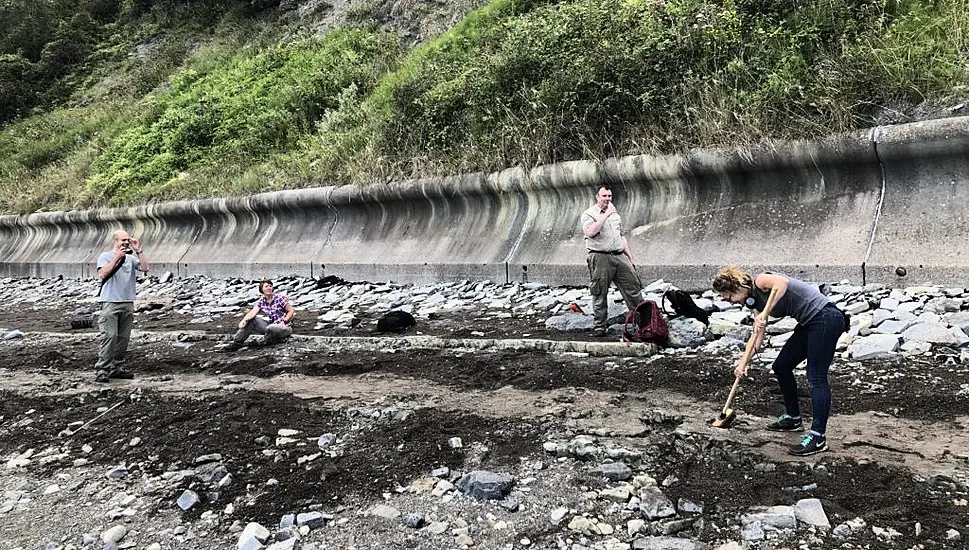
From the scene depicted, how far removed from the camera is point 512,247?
9633 millimetres

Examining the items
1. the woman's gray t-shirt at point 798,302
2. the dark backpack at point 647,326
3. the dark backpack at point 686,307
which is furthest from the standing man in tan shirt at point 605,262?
the woman's gray t-shirt at point 798,302

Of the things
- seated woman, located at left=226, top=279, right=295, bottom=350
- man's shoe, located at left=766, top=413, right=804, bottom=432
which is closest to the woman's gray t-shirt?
man's shoe, located at left=766, top=413, right=804, bottom=432

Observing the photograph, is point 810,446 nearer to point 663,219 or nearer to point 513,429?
point 513,429

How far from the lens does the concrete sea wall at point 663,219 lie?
6562 millimetres

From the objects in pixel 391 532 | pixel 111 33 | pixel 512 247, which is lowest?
pixel 391 532

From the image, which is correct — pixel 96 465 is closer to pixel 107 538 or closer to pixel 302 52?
pixel 107 538

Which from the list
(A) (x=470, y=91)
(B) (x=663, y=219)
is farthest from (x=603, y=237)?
(A) (x=470, y=91)

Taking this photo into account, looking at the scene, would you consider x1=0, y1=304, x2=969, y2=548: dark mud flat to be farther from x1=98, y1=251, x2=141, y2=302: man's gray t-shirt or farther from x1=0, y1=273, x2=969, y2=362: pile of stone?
x1=98, y1=251, x2=141, y2=302: man's gray t-shirt

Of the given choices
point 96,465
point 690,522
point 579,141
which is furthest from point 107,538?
point 579,141

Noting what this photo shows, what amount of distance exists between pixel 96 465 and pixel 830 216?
6.93m

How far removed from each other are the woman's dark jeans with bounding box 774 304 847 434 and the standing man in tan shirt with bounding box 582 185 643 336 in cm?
278

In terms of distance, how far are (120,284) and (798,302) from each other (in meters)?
6.55

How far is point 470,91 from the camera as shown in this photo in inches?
441

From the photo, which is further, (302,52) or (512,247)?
(302,52)
